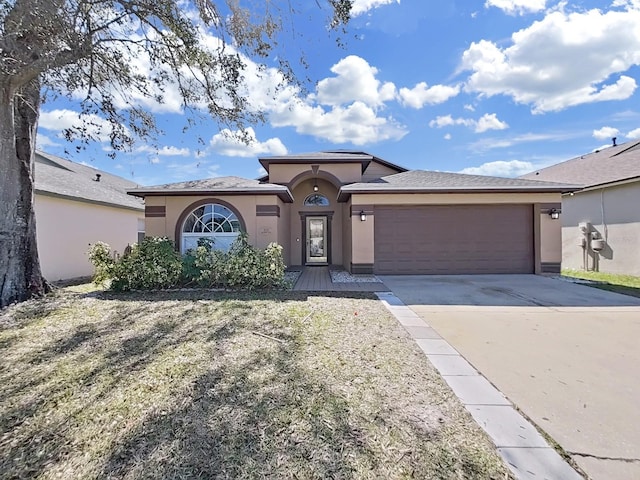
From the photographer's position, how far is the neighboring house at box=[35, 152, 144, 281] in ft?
34.2

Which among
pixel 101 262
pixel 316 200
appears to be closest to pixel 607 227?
pixel 316 200

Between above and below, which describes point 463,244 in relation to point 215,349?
above

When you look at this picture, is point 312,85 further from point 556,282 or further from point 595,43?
point 595,43

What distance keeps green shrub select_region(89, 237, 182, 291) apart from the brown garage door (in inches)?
268

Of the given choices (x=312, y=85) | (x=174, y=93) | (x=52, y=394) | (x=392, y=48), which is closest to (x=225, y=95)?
(x=174, y=93)

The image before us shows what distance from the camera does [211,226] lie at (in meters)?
11.1

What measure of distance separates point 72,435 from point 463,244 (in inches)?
455

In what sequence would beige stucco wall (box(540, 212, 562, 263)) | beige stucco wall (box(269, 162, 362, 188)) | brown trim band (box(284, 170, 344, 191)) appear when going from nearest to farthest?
beige stucco wall (box(540, 212, 562, 263))
brown trim band (box(284, 170, 344, 191))
beige stucco wall (box(269, 162, 362, 188))

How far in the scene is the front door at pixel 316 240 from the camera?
15.4 m

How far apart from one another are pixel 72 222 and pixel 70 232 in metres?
0.37

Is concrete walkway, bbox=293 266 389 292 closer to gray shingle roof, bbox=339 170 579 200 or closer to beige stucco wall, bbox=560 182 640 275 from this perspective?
gray shingle roof, bbox=339 170 579 200

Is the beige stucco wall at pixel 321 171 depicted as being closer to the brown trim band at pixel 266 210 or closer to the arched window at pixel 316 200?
the arched window at pixel 316 200

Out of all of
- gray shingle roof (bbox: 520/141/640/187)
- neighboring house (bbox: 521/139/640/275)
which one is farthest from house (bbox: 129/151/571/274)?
gray shingle roof (bbox: 520/141/640/187)

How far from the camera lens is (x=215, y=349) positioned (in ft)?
14.0
